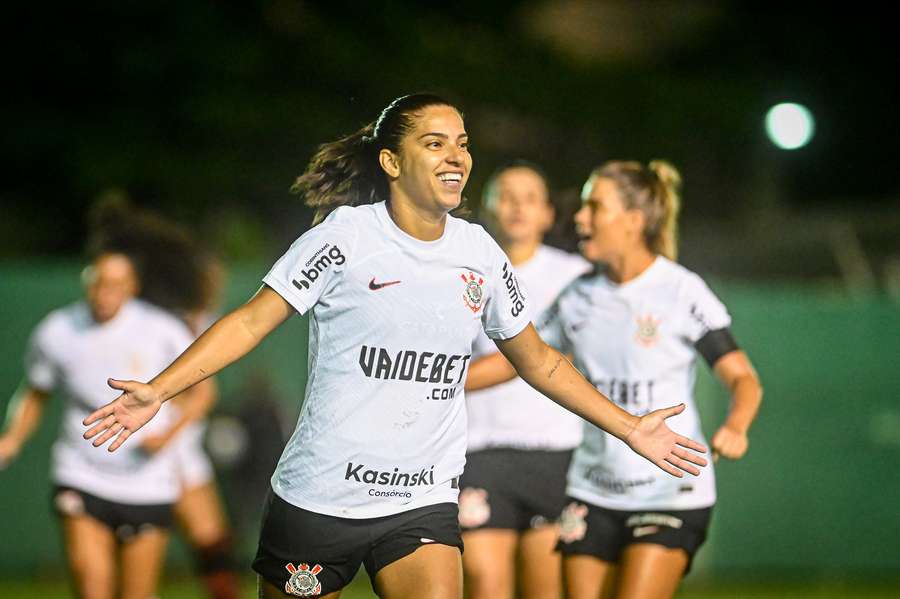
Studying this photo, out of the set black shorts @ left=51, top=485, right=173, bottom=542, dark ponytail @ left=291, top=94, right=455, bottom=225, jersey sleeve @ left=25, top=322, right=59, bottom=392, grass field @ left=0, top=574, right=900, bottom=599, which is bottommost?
grass field @ left=0, top=574, right=900, bottom=599

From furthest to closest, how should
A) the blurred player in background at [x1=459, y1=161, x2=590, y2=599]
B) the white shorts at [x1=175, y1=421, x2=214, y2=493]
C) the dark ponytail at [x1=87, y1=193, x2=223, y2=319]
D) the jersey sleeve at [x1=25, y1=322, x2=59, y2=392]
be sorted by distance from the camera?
the dark ponytail at [x1=87, y1=193, x2=223, y2=319], the white shorts at [x1=175, y1=421, x2=214, y2=493], the jersey sleeve at [x1=25, y1=322, x2=59, y2=392], the blurred player in background at [x1=459, y1=161, x2=590, y2=599]

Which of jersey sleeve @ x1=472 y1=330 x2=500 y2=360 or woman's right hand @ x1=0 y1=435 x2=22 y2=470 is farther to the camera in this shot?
woman's right hand @ x1=0 y1=435 x2=22 y2=470

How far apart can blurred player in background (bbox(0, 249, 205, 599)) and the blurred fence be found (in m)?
3.74

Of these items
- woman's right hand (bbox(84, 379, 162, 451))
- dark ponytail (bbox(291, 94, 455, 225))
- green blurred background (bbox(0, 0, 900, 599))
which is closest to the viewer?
woman's right hand (bbox(84, 379, 162, 451))

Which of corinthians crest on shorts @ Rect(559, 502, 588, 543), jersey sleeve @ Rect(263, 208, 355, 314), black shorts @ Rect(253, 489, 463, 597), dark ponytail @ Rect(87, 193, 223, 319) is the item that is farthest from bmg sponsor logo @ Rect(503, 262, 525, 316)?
dark ponytail @ Rect(87, 193, 223, 319)

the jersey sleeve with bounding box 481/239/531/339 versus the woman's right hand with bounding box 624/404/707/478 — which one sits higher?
the jersey sleeve with bounding box 481/239/531/339

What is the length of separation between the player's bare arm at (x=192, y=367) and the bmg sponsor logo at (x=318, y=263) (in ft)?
0.30

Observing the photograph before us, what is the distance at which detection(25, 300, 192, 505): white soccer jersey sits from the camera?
8.16 m

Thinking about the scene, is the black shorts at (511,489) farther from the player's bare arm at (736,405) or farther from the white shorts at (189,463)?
the white shorts at (189,463)

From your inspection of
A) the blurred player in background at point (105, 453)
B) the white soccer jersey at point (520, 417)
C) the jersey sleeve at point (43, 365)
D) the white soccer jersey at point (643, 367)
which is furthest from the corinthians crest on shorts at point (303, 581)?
the jersey sleeve at point (43, 365)

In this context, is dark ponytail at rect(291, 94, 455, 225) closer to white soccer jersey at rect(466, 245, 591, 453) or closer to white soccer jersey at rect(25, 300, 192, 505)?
white soccer jersey at rect(466, 245, 591, 453)

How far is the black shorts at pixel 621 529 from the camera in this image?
621 centimetres

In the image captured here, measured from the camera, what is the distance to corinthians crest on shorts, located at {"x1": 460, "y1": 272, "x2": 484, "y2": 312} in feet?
17.1

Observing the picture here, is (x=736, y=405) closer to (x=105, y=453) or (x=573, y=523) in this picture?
(x=573, y=523)
